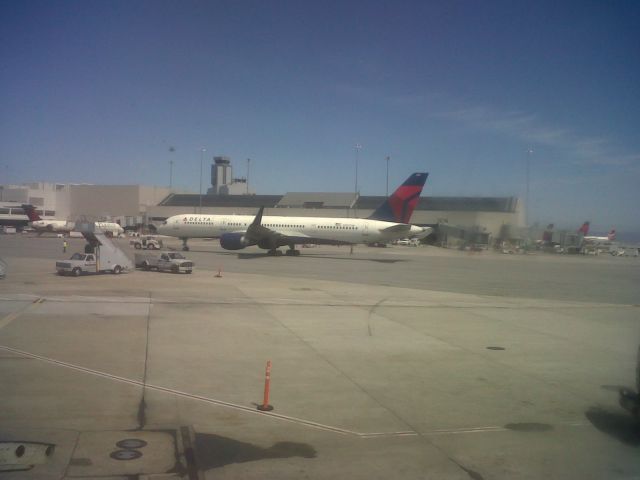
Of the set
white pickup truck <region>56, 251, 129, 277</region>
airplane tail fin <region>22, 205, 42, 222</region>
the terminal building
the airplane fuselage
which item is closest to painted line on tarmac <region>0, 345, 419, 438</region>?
white pickup truck <region>56, 251, 129, 277</region>

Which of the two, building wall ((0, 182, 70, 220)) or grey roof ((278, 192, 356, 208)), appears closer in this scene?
building wall ((0, 182, 70, 220))

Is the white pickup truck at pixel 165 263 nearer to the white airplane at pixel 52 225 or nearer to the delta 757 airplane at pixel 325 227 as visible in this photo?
the delta 757 airplane at pixel 325 227

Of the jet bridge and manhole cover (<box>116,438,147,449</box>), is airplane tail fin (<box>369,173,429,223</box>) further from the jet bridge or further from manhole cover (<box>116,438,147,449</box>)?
manhole cover (<box>116,438,147,449</box>)

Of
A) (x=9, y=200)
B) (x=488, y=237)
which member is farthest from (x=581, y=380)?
(x=9, y=200)

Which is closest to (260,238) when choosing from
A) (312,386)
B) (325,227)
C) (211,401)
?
(325,227)

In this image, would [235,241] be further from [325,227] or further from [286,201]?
[286,201]

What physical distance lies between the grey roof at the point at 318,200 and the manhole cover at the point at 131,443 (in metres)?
87.9

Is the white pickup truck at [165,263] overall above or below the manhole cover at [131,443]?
above

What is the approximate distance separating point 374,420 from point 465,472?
6.74ft

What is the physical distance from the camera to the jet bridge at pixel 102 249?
103ft

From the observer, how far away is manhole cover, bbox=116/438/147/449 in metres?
7.34

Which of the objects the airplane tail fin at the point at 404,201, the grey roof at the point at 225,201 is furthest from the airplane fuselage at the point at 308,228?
the grey roof at the point at 225,201

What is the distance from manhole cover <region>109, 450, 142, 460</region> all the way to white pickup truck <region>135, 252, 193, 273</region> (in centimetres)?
2628

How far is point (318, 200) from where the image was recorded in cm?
9731
